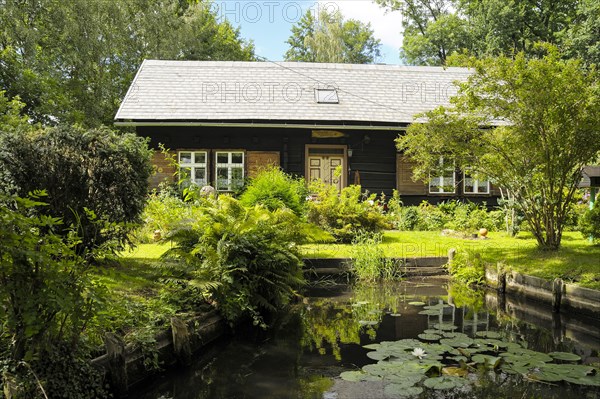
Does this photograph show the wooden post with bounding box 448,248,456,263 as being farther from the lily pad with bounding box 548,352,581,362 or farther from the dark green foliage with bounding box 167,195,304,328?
the lily pad with bounding box 548,352,581,362

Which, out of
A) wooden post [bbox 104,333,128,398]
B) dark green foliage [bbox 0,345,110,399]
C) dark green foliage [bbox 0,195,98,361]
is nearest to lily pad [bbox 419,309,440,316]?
wooden post [bbox 104,333,128,398]

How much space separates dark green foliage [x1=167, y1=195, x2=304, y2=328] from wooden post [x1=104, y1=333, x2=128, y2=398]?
1652 mm

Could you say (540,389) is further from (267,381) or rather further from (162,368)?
(162,368)

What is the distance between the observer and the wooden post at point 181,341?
545cm

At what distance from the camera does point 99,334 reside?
15.3ft

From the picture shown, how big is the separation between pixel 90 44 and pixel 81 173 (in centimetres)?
2111

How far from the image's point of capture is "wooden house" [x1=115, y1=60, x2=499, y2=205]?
1722 cm

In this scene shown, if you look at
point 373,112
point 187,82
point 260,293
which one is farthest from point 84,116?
point 260,293

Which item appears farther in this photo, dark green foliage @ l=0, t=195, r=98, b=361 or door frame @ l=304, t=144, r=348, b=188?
door frame @ l=304, t=144, r=348, b=188

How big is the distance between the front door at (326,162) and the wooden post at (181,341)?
12.8m

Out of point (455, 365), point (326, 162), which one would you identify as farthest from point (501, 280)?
point (326, 162)

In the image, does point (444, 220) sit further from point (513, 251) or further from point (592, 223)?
point (592, 223)

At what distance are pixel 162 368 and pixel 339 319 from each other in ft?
10.1

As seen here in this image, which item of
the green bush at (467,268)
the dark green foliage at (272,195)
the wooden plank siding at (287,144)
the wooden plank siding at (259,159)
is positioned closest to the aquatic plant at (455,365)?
the green bush at (467,268)
